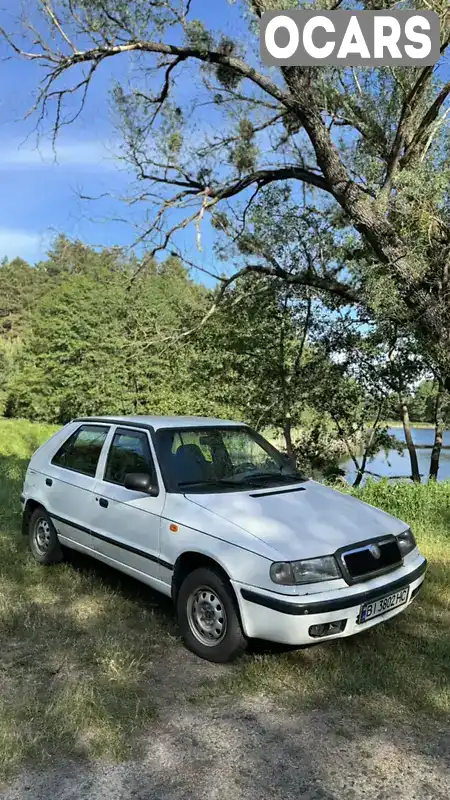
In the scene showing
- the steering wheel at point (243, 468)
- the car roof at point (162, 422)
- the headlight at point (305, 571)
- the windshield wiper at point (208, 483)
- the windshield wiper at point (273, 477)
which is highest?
the car roof at point (162, 422)

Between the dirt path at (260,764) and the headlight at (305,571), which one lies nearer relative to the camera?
the dirt path at (260,764)

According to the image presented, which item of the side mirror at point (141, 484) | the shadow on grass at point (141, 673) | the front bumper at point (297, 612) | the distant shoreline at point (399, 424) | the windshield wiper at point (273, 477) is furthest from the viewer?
the distant shoreline at point (399, 424)

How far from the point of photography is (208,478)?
465cm

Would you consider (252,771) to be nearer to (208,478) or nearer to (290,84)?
(208,478)

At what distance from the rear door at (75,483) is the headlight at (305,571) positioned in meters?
2.18

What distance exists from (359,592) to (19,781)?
2146mm

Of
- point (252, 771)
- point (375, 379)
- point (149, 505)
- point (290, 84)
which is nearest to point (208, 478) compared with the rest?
point (149, 505)

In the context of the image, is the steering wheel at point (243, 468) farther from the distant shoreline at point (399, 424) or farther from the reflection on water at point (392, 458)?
the distant shoreline at point (399, 424)

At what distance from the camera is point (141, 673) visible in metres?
3.80

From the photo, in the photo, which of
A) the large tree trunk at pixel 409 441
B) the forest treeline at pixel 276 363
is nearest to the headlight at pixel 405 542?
the forest treeline at pixel 276 363

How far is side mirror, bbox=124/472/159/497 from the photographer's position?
4.41 m

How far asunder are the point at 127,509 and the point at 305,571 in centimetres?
171

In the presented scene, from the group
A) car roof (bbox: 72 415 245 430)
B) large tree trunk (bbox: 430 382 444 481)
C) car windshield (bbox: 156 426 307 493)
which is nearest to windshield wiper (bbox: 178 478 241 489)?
car windshield (bbox: 156 426 307 493)

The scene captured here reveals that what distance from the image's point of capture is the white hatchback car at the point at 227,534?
3.63 meters
